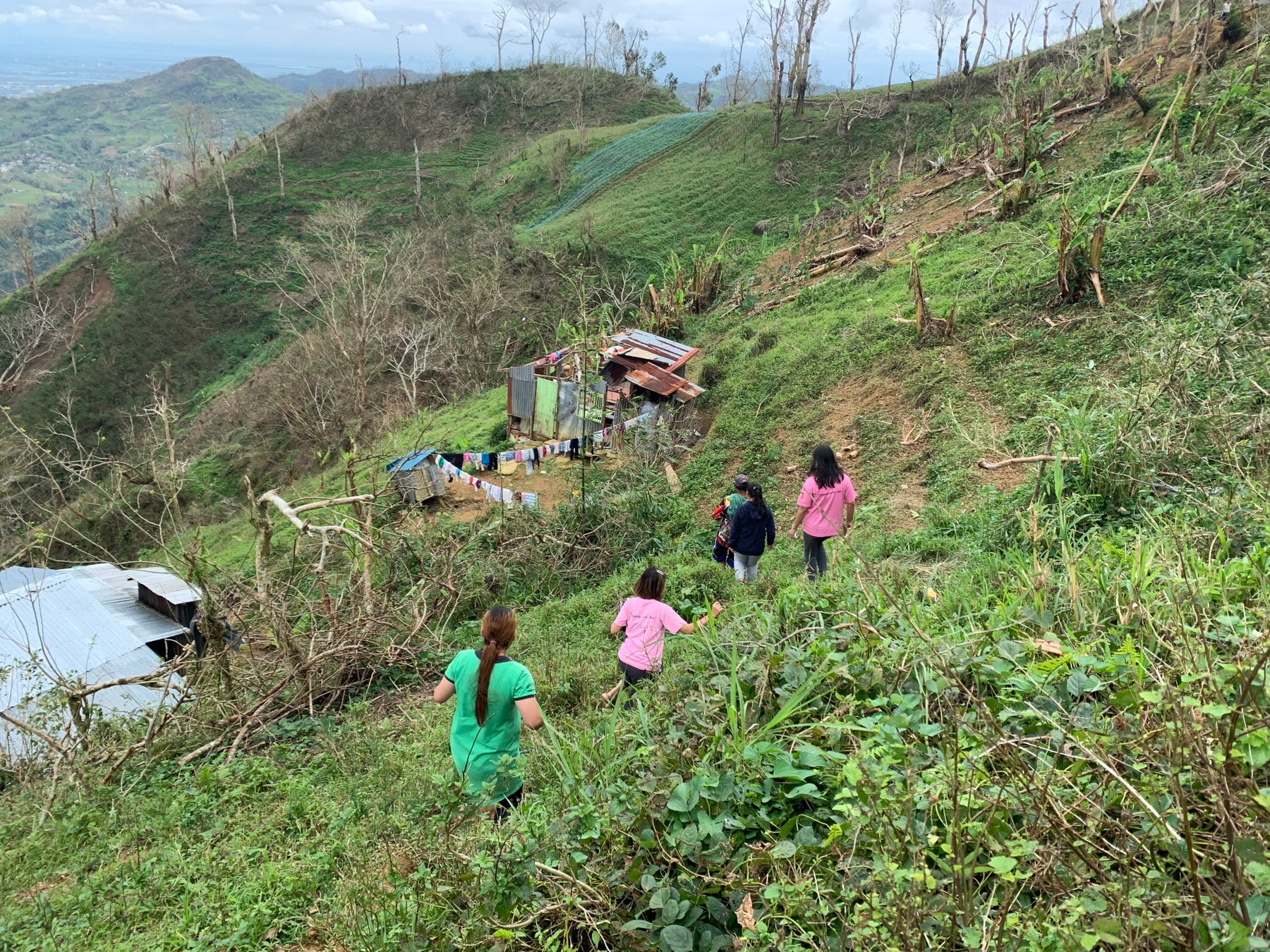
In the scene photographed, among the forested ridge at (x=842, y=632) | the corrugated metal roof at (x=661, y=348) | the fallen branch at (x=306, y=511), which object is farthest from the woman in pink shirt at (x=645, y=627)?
the corrugated metal roof at (x=661, y=348)

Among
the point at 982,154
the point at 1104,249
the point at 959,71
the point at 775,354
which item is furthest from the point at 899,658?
the point at 959,71

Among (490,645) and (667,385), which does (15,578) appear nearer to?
A: (667,385)

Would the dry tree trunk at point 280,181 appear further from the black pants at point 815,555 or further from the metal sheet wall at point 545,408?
the black pants at point 815,555

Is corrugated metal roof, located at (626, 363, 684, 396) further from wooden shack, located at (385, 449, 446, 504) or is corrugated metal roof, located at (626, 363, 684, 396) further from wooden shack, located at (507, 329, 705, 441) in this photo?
wooden shack, located at (385, 449, 446, 504)

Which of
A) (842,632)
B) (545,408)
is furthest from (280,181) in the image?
(842,632)

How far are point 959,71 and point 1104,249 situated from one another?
24.2 m

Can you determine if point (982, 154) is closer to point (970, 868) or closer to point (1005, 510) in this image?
point (1005, 510)

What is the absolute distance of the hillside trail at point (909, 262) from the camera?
751 cm

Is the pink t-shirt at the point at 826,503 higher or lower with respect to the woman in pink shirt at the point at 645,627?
higher

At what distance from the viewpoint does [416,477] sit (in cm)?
1087

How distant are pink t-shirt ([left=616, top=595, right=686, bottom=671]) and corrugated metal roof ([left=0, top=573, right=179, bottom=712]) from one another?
23.1 ft

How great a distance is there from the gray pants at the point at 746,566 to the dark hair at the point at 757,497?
40cm

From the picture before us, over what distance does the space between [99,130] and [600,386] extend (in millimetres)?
146445

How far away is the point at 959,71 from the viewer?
27.6 metres
